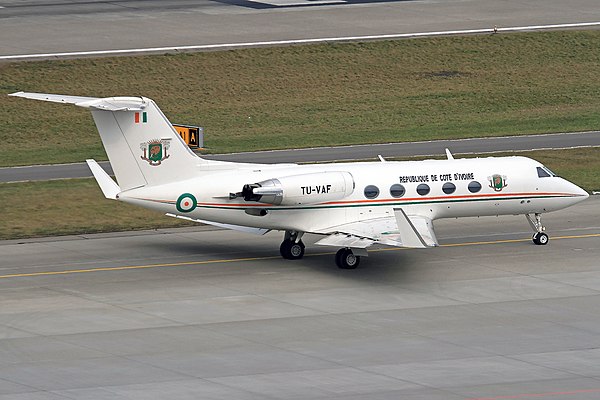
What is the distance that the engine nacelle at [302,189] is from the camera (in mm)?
38594

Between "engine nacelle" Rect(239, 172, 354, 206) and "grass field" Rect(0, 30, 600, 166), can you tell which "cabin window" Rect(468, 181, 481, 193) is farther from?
"grass field" Rect(0, 30, 600, 166)

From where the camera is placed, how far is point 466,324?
3356cm

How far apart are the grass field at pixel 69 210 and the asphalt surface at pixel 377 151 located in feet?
11.7

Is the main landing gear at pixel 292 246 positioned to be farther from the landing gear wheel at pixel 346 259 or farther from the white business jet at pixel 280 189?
the landing gear wheel at pixel 346 259

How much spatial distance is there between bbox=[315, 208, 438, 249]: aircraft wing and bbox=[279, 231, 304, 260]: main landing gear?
51.8 inches

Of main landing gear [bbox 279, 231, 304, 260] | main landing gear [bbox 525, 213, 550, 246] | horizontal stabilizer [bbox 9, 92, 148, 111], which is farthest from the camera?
main landing gear [bbox 525, 213, 550, 246]

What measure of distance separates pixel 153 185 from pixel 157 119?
1883mm

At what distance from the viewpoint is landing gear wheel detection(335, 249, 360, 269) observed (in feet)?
129

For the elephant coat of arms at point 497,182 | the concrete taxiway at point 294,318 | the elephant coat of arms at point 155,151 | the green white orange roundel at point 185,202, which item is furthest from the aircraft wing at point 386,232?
the elephant coat of arms at point 155,151

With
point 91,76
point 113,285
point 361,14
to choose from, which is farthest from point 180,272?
point 361,14

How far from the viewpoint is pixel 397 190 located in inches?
1587

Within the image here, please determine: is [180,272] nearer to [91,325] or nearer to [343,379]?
[91,325]

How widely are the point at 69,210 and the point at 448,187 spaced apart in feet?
48.8

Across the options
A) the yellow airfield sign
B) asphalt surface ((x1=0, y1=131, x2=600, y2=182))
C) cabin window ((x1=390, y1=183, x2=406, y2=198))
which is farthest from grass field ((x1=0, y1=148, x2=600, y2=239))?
cabin window ((x1=390, y1=183, x2=406, y2=198))
